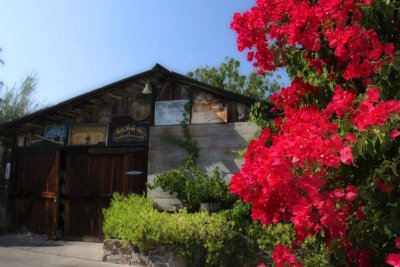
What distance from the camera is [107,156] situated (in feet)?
39.8

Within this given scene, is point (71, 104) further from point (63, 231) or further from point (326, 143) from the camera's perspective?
point (326, 143)

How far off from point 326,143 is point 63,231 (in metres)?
11.4

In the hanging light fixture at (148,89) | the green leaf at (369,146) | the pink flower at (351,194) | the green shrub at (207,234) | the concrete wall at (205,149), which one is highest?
the hanging light fixture at (148,89)

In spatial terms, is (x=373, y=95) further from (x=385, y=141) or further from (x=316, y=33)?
(x=316, y=33)

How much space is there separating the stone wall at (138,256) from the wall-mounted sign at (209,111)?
352 cm

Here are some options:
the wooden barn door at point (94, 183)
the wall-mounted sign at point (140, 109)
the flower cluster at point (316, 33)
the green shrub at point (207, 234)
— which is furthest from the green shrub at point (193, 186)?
the flower cluster at point (316, 33)

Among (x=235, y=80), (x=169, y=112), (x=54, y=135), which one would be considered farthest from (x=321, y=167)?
(x=235, y=80)

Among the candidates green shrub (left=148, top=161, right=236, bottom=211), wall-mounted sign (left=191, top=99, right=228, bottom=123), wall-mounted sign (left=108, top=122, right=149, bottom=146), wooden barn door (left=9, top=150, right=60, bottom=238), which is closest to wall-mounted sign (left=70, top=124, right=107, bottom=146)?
wall-mounted sign (left=108, top=122, right=149, bottom=146)

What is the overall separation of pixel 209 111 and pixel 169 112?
43.9 inches

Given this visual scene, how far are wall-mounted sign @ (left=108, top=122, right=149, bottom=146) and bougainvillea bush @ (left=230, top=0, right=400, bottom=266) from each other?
26.1 ft

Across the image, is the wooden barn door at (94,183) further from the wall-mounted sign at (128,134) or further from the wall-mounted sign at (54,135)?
the wall-mounted sign at (54,135)

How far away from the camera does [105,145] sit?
12.1 metres

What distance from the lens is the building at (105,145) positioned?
35.3 ft

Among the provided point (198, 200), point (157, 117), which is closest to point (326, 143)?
point (198, 200)
